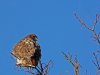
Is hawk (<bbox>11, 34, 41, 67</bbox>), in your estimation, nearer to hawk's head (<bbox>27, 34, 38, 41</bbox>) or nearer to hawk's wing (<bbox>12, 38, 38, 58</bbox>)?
hawk's wing (<bbox>12, 38, 38, 58</bbox>)

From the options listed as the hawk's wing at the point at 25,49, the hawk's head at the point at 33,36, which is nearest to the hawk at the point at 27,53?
the hawk's wing at the point at 25,49

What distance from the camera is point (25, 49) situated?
9836mm

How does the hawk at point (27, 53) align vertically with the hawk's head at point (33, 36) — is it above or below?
below

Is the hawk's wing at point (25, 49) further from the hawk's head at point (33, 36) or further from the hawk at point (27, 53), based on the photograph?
the hawk's head at point (33, 36)

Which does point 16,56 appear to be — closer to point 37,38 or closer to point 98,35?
point 37,38

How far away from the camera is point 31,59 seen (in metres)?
9.38

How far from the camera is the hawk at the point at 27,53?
359 inches

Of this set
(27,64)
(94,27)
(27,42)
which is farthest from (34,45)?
(94,27)

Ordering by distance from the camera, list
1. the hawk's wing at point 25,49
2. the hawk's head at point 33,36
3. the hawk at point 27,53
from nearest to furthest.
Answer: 1. the hawk at point 27,53
2. the hawk's wing at point 25,49
3. the hawk's head at point 33,36

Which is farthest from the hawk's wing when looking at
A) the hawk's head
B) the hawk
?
the hawk's head

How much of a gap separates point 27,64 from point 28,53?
0.46m

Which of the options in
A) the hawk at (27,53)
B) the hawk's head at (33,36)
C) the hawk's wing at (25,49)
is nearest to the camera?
the hawk at (27,53)

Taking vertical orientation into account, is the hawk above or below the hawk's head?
below

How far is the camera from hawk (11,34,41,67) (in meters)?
9.12
